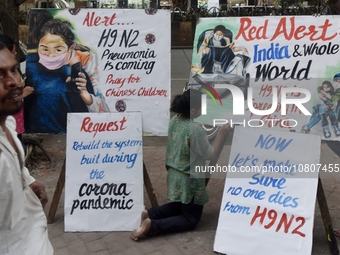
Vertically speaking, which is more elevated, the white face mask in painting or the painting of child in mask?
the white face mask in painting

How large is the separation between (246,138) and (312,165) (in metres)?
0.56

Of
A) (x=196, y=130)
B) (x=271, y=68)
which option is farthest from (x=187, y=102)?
(x=271, y=68)

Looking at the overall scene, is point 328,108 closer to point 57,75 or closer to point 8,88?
point 57,75

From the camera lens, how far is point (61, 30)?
3.93 m

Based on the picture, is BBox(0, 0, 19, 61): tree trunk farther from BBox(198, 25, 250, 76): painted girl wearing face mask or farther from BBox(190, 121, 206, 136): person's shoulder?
BBox(190, 121, 206, 136): person's shoulder

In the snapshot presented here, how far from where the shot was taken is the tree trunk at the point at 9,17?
5391 millimetres

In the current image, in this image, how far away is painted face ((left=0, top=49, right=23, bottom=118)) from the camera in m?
2.03

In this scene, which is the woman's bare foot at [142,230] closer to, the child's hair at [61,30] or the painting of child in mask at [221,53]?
the painting of child in mask at [221,53]

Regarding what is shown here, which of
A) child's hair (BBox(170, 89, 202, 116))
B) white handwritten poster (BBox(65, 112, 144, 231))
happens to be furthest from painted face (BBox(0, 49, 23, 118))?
white handwritten poster (BBox(65, 112, 144, 231))

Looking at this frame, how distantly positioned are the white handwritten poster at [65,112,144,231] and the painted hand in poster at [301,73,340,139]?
1.50 meters

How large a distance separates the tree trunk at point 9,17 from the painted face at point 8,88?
3.60 m

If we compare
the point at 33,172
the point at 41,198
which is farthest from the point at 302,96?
the point at 33,172

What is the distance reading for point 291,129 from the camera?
3.76 metres

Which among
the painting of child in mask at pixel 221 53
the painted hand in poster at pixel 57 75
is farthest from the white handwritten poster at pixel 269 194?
the painted hand in poster at pixel 57 75
